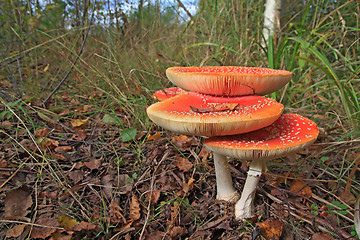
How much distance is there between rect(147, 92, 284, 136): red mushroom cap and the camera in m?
1.28

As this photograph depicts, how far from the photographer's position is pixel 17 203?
168 cm

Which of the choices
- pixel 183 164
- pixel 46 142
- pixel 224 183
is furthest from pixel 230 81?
pixel 46 142

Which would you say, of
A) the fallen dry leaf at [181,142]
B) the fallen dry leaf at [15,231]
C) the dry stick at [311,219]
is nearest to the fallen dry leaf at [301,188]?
the dry stick at [311,219]

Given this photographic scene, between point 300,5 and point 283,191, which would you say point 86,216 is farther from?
point 300,5

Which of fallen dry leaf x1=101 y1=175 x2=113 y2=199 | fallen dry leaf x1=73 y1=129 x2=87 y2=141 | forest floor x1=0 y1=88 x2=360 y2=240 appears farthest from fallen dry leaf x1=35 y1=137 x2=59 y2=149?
fallen dry leaf x1=101 y1=175 x2=113 y2=199

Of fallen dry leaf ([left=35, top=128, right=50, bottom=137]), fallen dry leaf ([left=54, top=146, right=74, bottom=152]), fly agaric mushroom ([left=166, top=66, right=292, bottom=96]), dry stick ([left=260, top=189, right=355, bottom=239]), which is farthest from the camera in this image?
fallen dry leaf ([left=35, top=128, right=50, bottom=137])

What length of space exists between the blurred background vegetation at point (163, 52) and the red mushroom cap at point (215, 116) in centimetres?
99

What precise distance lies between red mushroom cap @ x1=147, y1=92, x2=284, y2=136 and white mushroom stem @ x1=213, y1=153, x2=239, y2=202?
475 mm

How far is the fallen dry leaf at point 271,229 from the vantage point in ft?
5.33

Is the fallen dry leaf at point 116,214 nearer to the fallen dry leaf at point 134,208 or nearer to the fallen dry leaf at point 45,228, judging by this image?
Answer: the fallen dry leaf at point 134,208

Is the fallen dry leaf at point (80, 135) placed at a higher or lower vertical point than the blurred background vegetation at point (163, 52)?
lower

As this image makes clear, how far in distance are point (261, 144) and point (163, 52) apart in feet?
9.47

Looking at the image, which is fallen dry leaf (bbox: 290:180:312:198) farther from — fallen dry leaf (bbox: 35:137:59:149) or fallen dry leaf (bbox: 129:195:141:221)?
fallen dry leaf (bbox: 35:137:59:149)

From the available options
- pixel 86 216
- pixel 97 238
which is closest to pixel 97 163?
pixel 86 216
